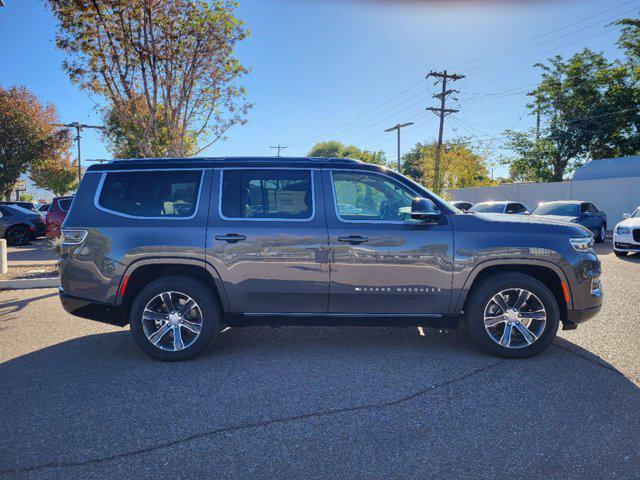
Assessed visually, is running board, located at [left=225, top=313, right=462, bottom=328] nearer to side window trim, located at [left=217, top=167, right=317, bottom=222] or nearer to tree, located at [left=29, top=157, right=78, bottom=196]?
side window trim, located at [left=217, top=167, right=317, bottom=222]

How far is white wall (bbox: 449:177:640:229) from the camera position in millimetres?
22453

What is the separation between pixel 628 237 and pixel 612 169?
20917mm

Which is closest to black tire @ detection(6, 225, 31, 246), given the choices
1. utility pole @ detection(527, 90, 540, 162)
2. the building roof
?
the building roof

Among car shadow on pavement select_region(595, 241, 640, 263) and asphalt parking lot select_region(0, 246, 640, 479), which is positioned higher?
car shadow on pavement select_region(595, 241, 640, 263)

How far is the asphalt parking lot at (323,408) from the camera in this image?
2.68m

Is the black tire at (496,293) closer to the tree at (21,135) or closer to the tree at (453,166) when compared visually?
the tree at (21,135)

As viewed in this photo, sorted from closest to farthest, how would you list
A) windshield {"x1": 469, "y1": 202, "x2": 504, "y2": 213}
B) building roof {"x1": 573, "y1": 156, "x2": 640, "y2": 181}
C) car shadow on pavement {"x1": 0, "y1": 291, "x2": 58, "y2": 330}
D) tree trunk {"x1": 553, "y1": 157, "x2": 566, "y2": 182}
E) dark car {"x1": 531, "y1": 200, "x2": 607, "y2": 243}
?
car shadow on pavement {"x1": 0, "y1": 291, "x2": 58, "y2": 330}
dark car {"x1": 531, "y1": 200, "x2": 607, "y2": 243}
windshield {"x1": 469, "y1": 202, "x2": 504, "y2": 213}
building roof {"x1": 573, "y1": 156, "x2": 640, "y2": 181}
tree trunk {"x1": 553, "y1": 157, "x2": 566, "y2": 182}

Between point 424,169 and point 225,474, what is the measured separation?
47350mm

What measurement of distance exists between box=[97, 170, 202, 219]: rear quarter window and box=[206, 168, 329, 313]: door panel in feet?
0.95

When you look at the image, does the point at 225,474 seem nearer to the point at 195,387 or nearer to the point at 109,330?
the point at 195,387

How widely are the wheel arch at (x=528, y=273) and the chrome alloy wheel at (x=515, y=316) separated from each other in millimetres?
228

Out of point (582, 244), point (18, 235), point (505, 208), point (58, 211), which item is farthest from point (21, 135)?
point (582, 244)

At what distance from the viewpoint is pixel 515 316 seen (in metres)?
4.35

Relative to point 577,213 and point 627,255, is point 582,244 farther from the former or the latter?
point 577,213
